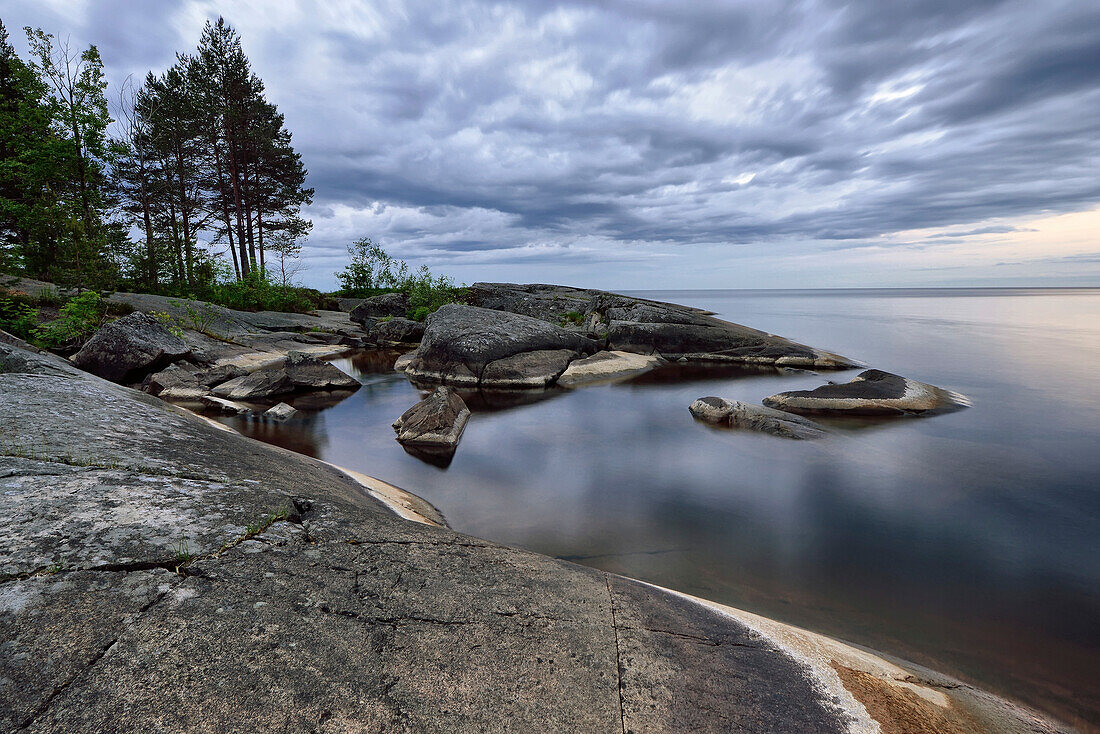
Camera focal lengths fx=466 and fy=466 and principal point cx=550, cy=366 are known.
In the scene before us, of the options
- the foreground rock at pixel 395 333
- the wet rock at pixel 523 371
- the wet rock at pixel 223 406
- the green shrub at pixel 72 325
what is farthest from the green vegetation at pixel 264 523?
the foreground rock at pixel 395 333

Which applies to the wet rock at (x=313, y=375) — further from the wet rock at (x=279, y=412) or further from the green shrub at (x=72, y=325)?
the green shrub at (x=72, y=325)

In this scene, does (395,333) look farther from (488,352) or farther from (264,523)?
(264,523)

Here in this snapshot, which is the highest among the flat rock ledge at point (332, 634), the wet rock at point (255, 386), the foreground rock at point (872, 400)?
the flat rock ledge at point (332, 634)

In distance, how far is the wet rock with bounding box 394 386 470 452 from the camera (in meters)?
9.90

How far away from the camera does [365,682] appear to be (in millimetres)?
2154

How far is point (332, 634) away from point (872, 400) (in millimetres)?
12932

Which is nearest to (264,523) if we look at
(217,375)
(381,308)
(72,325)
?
(217,375)

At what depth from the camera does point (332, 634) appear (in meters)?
2.36

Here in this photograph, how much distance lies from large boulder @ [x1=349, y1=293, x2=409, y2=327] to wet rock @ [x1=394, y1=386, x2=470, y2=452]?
23.0 m

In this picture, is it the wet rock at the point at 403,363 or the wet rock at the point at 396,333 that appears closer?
the wet rock at the point at 403,363

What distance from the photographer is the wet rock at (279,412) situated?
456 inches

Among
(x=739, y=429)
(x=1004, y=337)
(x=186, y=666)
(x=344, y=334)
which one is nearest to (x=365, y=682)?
(x=186, y=666)

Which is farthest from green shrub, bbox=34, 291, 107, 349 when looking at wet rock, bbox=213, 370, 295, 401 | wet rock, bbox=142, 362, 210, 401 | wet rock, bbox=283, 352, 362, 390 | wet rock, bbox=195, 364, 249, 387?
wet rock, bbox=283, 352, 362, 390

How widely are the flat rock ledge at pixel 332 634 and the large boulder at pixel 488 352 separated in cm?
1242
